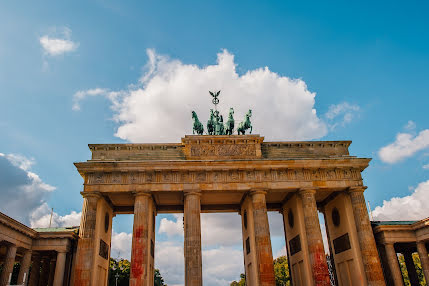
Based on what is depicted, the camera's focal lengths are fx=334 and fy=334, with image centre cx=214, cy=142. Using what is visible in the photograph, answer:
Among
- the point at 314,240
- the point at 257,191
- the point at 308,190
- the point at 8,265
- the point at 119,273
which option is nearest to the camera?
the point at 8,265

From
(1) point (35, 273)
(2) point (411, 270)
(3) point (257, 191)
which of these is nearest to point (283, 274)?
(2) point (411, 270)

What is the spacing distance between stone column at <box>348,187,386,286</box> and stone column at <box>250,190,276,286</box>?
836 centimetres

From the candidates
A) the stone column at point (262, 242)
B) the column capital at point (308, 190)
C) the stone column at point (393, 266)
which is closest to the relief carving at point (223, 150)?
the stone column at point (262, 242)

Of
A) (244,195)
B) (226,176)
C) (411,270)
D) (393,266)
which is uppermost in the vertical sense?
(226,176)

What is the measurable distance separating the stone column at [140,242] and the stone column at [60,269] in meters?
6.00

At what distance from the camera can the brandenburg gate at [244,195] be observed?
29.4 meters

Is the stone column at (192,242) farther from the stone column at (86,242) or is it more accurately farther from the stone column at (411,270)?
the stone column at (411,270)

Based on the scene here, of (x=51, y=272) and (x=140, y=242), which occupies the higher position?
(x=140, y=242)

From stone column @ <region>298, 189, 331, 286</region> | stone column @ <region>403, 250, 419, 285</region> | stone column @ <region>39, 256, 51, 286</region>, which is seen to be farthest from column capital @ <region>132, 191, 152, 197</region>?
stone column @ <region>403, 250, 419, 285</region>

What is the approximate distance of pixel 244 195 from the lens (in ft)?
113

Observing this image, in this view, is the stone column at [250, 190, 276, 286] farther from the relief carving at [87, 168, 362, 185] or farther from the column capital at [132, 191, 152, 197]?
the column capital at [132, 191, 152, 197]

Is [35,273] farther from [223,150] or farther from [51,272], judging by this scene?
[223,150]

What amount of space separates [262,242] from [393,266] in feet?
40.2

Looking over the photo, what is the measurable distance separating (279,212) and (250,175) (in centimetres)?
962
